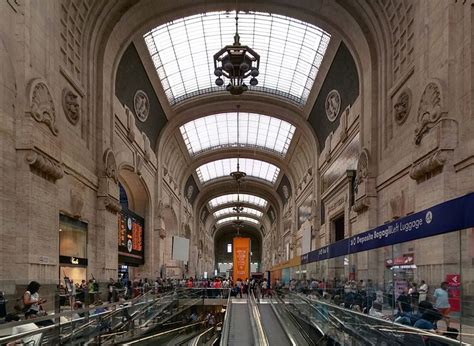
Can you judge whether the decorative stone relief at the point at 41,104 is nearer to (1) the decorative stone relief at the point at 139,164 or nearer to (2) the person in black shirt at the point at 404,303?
(2) the person in black shirt at the point at 404,303

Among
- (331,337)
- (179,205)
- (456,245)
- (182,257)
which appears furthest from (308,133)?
(456,245)

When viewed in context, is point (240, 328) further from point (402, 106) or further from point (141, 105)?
point (141, 105)

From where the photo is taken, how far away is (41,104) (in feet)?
44.0

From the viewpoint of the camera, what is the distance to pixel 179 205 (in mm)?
42969

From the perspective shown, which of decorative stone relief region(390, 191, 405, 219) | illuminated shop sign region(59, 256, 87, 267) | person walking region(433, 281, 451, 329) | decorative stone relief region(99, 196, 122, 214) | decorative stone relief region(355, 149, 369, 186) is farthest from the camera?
decorative stone relief region(99, 196, 122, 214)

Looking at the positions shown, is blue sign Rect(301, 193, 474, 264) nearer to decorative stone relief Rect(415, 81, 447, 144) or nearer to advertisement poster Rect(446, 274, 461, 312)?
advertisement poster Rect(446, 274, 461, 312)

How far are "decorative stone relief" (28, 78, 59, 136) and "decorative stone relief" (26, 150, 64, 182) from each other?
917mm

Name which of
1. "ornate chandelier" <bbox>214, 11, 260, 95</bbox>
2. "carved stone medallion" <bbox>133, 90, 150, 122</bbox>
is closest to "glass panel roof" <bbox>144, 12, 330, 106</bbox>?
"carved stone medallion" <bbox>133, 90, 150, 122</bbox>

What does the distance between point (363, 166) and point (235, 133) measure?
25.5 meters

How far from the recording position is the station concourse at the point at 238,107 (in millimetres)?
6762

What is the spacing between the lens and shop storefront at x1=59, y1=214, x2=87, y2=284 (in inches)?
639

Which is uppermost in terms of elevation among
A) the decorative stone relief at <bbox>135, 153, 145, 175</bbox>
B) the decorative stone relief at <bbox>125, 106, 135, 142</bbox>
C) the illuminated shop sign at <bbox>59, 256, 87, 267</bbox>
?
the decorative stone relief at <bbox>125, 106, 135, 142</bbox>

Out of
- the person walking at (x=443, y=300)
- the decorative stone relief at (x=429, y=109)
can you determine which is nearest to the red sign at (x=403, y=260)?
the person walking at (x=443, y=300)

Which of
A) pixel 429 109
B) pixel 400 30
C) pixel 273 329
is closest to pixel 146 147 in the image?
pixel 273 329
